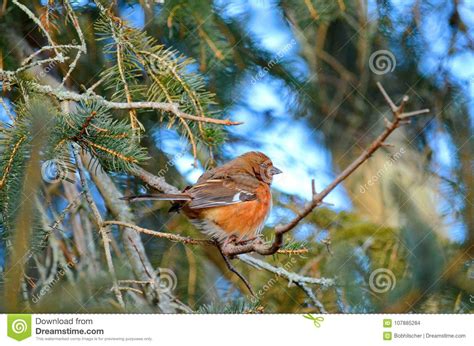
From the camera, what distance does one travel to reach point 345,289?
207cm

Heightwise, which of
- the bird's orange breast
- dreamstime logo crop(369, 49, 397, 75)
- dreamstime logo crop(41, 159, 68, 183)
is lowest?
dreamstime logo crop(41, 159, 68, 183)

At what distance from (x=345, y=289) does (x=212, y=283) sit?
17.4 inches

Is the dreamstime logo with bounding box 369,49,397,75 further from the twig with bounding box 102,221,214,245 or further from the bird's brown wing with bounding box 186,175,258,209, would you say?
the twig with bounding box 102,221,214,245

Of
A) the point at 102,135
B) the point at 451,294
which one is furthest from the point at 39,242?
the point at 451,294

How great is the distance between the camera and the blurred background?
210cm
